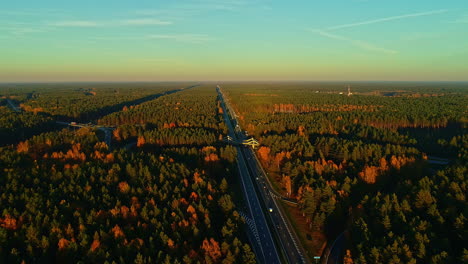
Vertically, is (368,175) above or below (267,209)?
above

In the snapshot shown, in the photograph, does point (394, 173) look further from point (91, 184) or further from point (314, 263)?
point (91, 184)

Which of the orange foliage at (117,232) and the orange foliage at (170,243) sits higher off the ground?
the orange foliage at (117,232)

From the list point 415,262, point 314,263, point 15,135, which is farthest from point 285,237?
point 15,135

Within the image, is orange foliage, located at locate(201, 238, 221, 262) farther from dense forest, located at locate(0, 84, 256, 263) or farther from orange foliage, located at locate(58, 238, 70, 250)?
orange foliage, located at locate(58, 238, 70, 250)

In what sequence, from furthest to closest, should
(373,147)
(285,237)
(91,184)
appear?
(373,147), (91,184), (285,237)

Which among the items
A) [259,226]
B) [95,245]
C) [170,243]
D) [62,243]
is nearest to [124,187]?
[62,243]

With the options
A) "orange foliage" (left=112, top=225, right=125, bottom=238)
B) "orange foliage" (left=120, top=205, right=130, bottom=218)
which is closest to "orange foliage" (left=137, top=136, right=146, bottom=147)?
"orange foliage" (left=120, top=205, right=130, bottom=218)

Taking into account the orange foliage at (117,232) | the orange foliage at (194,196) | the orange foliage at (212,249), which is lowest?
the orange foliage at (212,249)

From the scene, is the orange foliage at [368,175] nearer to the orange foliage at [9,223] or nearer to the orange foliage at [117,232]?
the orange foliage at [117,232]

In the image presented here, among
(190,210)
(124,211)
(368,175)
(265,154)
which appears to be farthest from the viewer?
(265,154)

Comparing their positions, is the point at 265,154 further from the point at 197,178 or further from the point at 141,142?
the point at 141,142

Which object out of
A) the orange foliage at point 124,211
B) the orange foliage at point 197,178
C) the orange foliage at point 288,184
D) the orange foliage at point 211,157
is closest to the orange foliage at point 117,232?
the orange foliage at point 124,211
